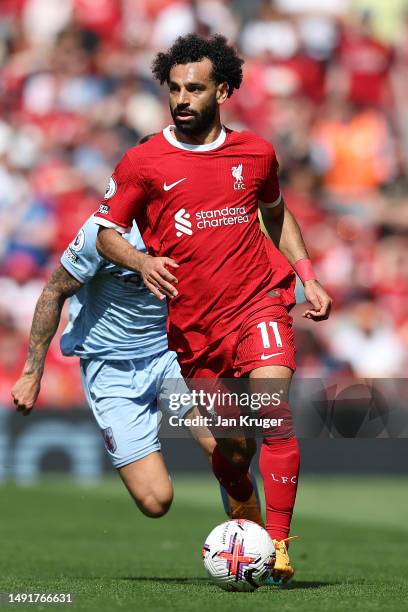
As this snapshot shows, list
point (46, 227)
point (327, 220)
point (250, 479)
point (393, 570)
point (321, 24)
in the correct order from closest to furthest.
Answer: point (250, 479) → point (393, 570) → point (46, 227) → point (327, 220) → point (321, 24)

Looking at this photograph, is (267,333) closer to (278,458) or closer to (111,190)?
(278,458)

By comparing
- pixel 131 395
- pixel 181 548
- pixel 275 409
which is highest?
pixel 275 409

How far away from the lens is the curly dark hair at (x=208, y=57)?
19.9 ft

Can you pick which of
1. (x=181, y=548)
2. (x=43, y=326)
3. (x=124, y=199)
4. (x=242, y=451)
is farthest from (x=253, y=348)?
(x=181, y=548)

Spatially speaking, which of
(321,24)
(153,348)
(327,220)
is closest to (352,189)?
(327,220)

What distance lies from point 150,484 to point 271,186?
7.24 ft

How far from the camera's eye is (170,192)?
19.6 ft

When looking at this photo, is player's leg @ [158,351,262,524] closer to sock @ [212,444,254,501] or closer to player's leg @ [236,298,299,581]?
sock @ [212,444,254,501]

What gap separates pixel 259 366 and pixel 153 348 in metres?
2.00

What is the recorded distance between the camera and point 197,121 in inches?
236

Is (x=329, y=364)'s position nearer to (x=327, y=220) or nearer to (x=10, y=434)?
(x=327, y=220)

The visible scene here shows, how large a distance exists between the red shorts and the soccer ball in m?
0.75

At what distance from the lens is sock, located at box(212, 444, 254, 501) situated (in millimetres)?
6465

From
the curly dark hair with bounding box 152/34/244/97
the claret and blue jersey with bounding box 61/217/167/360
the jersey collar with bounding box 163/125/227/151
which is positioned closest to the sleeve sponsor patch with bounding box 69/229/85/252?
the claret and blue jersey with bounding box 61/217/167/360
